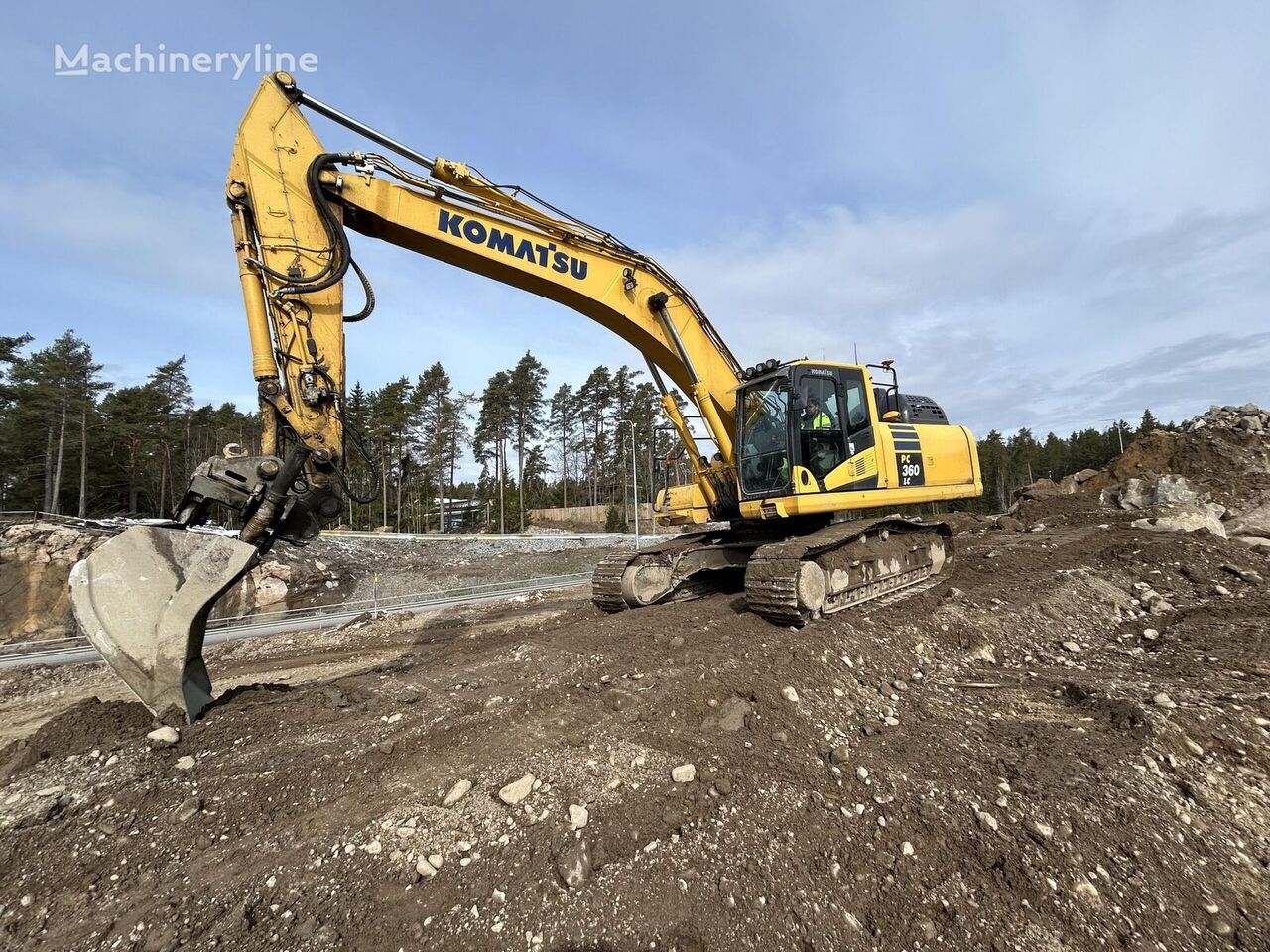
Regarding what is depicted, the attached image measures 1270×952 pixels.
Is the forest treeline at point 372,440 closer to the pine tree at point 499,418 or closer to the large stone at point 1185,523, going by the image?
the pine tree at point 499,418

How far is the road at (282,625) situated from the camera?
9.10m

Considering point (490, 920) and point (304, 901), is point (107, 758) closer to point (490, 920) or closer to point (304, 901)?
point (304, 901)

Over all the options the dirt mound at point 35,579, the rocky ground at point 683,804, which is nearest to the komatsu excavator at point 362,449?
the rocky ground at point 683,804

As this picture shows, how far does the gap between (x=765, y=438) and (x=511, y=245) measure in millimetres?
3800

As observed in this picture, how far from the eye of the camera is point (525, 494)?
171 ft

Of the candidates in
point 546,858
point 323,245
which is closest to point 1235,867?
point 546,858

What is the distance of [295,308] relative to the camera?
4934mm

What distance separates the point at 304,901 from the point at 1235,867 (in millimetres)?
4436

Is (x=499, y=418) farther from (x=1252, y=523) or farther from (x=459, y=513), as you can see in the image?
(x=1252, y=523)

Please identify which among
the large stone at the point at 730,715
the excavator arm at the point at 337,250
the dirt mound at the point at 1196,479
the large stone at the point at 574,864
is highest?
the excavator arm at the point at 337,250

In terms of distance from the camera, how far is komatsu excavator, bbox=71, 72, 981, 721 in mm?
4070

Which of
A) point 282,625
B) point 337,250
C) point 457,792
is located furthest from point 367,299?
point 282,625

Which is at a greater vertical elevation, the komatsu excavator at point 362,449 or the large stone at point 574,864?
the komatsu excavator at point 362,449

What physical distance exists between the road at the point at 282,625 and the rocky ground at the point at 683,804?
240 inches
